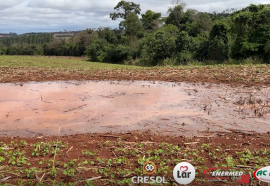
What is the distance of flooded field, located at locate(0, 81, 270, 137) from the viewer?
4.67m

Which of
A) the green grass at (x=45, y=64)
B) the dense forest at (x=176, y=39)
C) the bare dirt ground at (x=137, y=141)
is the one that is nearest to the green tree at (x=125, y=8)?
the dense forest at (x=176, y=39)

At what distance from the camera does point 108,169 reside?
3037mm

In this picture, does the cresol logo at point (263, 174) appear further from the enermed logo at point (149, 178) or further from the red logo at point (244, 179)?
the enermed logo at point (149, 178)

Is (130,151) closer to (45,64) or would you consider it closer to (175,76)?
(175,76)

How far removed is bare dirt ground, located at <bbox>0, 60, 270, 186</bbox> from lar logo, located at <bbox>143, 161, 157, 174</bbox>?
0.05 metres

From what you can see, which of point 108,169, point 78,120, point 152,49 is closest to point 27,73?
point 78,120

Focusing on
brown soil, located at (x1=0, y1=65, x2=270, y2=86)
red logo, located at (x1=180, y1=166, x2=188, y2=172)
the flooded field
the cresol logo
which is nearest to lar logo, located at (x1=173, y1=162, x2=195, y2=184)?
red logo, located at (x1=180, y1=166, x2=188, y2=172)

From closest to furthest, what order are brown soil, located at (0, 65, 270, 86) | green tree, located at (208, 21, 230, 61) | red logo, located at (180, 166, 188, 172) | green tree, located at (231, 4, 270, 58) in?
red logo, located at (180, 166, 188, 172)
brown soil, located at (0, 65, 270, 86)
green tree, located at (231, 4, 270, 58)
green tree, located at (208, 21, 230, 61)

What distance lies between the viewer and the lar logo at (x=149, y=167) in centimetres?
296

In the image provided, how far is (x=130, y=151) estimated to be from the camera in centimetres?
349

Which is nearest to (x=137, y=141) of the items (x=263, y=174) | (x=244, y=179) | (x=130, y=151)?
(x=130, y=151)

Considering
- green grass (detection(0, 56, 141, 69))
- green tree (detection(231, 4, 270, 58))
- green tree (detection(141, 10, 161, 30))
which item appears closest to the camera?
green grass (detection(0, 56, 141, 69))

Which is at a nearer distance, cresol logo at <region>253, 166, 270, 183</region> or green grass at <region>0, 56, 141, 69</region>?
cresol logo at <region>253, 166, 270, 183</region>

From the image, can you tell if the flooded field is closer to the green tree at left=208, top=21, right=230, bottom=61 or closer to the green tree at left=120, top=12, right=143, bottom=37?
the green tree at left=208, top=21, right=230, bottom=61
